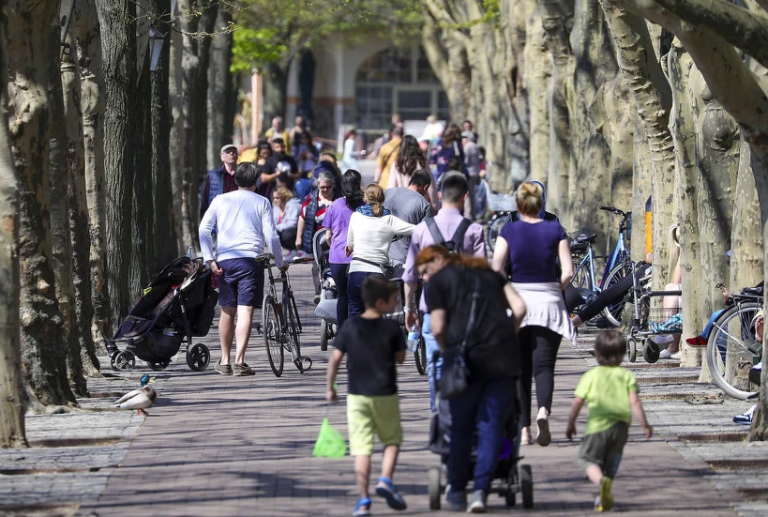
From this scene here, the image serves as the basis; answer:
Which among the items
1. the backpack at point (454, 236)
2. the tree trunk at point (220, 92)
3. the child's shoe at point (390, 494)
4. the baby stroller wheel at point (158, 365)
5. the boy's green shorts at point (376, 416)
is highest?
the tree trunk at point (220, 92)

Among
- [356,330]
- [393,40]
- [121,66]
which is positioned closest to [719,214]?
[356,330]

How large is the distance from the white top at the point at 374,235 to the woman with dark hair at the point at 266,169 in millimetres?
10062

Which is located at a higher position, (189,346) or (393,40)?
(393,40)

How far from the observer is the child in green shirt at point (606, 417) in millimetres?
8117

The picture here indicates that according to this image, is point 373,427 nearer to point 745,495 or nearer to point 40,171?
point 745,495

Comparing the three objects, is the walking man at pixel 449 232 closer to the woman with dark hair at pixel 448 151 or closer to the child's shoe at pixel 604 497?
the child's shoe at pixel 604 497

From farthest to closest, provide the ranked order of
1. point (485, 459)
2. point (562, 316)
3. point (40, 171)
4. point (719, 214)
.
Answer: point (719, 214) < point (40, 171) < point (562, 316) < point (485, 459)

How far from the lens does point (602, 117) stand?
1827 cm

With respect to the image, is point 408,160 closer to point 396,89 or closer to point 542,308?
point 542,308

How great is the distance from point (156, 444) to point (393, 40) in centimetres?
6149

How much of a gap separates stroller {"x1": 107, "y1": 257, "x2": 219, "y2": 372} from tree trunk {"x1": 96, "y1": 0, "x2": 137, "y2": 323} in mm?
2049

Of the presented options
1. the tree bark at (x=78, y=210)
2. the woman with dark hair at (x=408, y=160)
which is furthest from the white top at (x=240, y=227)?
the woman with dark hair at (x=408, y=160)

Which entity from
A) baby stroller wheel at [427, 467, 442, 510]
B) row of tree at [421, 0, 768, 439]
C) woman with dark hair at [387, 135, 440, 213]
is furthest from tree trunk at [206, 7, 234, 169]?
baby stroller wheel at [427, 467, 442, 510]

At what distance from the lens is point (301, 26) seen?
58.4m
